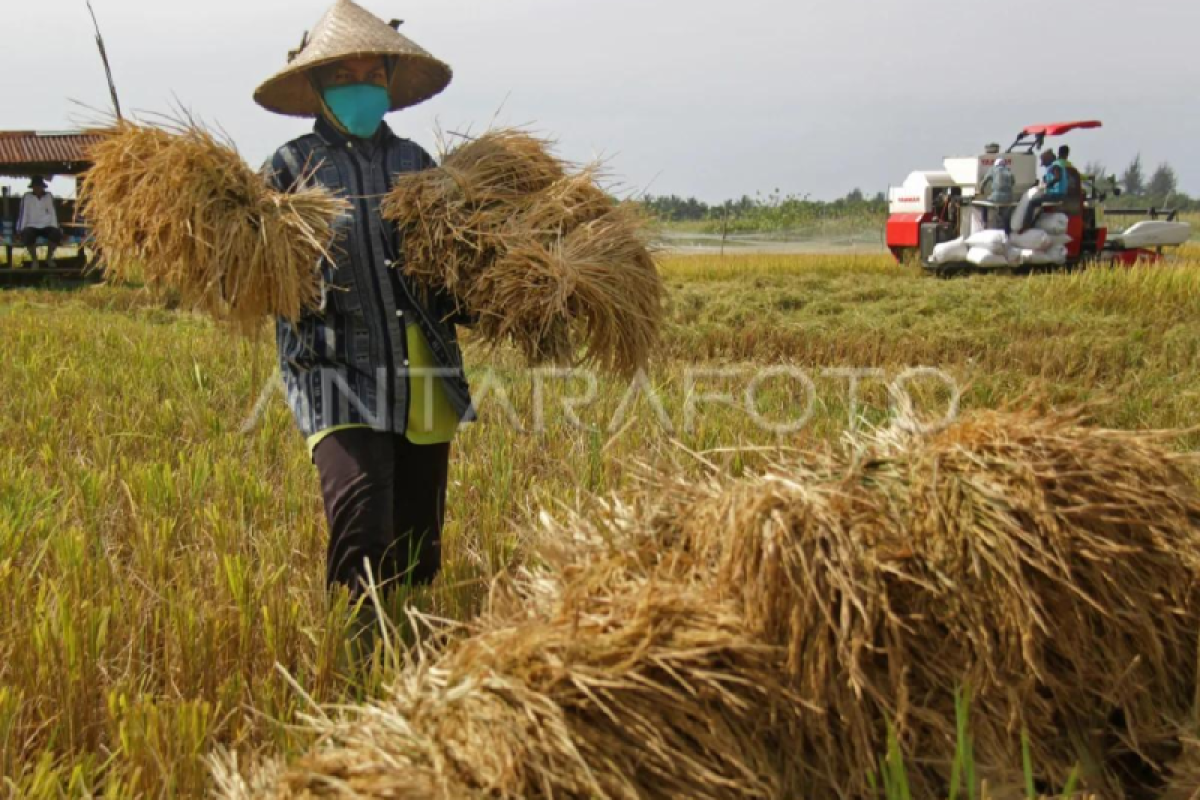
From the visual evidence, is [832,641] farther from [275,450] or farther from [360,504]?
[275,450]

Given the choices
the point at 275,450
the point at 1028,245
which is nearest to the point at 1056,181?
the point at 1028,245

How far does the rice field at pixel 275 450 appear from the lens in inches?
79.9

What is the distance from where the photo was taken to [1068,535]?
1.61 metres

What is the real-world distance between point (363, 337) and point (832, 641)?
61.5 inches

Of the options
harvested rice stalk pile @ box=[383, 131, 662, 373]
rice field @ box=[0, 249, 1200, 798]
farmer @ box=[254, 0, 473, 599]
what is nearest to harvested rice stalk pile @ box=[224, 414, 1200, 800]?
rice field @ box=[0, 249, 1200, 798]

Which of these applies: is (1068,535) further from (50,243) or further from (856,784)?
(50,243)

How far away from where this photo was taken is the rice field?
2.03m

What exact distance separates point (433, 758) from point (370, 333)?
5.15 ft

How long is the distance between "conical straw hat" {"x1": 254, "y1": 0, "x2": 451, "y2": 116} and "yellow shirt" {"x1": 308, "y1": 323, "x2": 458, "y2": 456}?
0.71m

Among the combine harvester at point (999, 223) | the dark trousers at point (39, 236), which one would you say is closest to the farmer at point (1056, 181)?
the combine harvester at point (999, 223)

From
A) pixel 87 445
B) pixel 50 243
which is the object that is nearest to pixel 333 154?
pixel 87 445

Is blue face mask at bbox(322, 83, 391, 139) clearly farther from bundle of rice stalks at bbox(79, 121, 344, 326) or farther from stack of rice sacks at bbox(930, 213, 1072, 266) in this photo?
stack of rice sacks at bbox(930, 213, 1072, 266)

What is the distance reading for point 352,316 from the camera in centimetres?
266

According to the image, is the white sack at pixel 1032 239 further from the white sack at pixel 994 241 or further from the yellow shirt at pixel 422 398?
the yellow shirt at pixel 422 398
